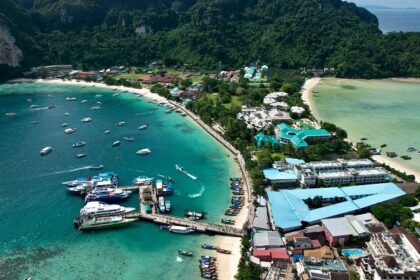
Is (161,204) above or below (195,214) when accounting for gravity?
above

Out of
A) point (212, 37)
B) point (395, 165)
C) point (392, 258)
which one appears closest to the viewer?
point (392, 258)

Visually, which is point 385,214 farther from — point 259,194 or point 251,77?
point 251,77

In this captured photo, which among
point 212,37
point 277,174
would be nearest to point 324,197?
point 277,174

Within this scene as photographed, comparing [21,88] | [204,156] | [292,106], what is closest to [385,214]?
[204,156]

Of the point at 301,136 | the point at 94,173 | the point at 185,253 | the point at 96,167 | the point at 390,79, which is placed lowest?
the point at 185,253

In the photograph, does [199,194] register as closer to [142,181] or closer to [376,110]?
[142,181]

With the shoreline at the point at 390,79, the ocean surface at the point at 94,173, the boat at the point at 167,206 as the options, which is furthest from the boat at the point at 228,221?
the shoreline at the point at 390,79

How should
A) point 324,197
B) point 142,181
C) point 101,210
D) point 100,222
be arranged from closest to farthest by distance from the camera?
point 100,222, point 101,210, point 324,197, point 142,181

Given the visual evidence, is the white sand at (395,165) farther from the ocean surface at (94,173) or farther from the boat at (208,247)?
the boat at (208,247)
